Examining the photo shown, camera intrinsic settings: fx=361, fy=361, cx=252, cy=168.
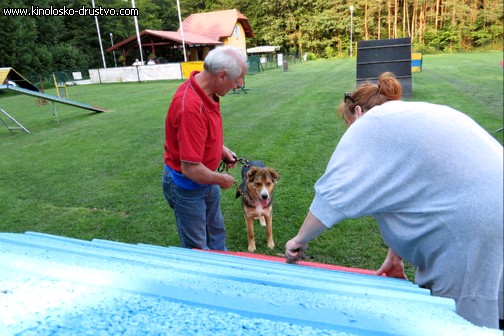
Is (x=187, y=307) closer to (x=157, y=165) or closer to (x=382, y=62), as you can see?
(x=157, y=165)

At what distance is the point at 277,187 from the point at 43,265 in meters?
4.43

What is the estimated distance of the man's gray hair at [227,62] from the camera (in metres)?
2.50

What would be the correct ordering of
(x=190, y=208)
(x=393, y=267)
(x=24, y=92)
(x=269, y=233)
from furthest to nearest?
(x=24, y=92)
(x=269, y=233)
(x=190, y=208)
(x=393, y=267)

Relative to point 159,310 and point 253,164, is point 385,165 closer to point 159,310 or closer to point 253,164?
point 159,310

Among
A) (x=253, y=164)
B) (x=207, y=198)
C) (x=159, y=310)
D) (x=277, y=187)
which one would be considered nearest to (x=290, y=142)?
(x=277, y=187)

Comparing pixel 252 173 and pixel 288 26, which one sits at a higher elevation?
pixel 288 26

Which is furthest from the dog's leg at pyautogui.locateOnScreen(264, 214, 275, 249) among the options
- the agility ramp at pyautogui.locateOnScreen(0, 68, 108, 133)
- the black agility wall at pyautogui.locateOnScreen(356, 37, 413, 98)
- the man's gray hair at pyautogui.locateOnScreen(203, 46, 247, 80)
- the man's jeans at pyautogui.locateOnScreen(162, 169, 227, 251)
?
the agility ramp at pyautogui.locateOnScreen(0, 68, 108, 133)

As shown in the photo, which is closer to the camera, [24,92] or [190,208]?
[190,208]

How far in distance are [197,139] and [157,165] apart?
15.2ft

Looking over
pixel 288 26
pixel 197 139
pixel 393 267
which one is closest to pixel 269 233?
pixel 197 139

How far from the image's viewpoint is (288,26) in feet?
46.2

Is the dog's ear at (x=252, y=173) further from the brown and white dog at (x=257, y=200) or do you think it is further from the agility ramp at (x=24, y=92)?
the agility ramp at (x=24, y=92)

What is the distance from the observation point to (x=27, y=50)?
32156 mm

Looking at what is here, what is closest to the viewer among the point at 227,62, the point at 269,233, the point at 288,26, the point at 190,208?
the point at 227,62
